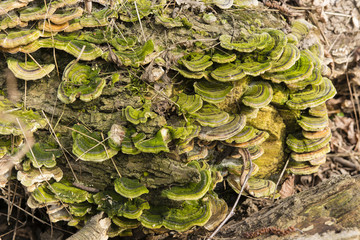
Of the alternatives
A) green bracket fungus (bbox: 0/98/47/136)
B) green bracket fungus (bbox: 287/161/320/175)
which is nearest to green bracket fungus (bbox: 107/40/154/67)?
green bracket fungus (bbox: 0/98/47/136)

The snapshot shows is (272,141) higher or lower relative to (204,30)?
lower

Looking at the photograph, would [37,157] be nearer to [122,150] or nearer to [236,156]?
[122,150]

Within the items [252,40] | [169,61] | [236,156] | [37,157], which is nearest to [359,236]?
[236,156]

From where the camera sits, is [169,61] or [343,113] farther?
[343,113]

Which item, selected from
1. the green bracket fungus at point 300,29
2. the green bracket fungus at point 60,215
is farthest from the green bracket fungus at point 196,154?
the green bracket fungus at point 300,29

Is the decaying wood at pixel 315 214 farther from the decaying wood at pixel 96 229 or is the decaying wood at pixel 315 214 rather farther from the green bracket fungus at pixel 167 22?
the green bracket fungus at pixel 167 22

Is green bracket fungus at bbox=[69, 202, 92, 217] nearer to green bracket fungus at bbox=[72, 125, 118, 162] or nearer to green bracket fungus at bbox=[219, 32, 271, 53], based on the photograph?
green bracket fungus at bbox=[72, 125, 118, 162]

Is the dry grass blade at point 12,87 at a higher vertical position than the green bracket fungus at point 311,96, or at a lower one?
lower
